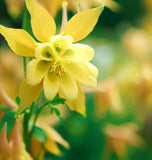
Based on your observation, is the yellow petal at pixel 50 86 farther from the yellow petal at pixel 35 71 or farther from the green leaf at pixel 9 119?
the green leaf at pixel 9 119

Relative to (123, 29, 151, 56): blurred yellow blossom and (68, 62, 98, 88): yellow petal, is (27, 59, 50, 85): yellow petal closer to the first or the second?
(68, 62, 98, 88): yellow petal

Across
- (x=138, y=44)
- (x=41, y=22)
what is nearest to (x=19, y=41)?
(x=41, y=22)

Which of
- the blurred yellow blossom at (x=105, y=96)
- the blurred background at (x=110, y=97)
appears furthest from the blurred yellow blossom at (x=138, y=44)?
the blurred yellow blossom at (x=105, y=96)

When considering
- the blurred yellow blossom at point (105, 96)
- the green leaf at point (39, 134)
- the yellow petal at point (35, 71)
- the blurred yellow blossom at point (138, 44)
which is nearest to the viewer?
the yellow petal at point (35, 71)

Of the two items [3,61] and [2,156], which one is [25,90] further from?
[3,61]

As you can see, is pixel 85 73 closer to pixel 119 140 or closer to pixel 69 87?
pixel 69 87

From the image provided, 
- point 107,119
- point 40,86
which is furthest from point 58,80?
point 107,119
